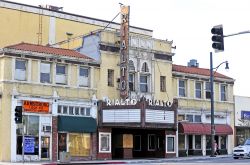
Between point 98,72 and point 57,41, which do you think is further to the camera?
point 57,41

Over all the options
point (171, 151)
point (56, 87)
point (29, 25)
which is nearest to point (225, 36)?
point (56, 87)

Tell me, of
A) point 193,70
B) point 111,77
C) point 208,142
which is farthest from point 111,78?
point 208,142

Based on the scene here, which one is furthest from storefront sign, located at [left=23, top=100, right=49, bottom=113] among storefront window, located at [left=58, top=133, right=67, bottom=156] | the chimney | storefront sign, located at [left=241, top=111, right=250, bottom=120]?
storefront sign, located at [left=241, top=111, right=250, bottom=120]

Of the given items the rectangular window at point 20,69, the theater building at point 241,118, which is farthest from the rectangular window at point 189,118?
the rectangular window at point 20,69

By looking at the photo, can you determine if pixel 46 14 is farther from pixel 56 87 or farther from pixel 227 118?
pixel 227 118

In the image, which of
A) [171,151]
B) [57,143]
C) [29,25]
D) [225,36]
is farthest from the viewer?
[29,25]

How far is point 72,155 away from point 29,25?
17.5 meters

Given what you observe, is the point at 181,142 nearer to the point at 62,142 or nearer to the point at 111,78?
the point at 111,78

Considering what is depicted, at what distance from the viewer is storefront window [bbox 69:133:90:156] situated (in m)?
44.4

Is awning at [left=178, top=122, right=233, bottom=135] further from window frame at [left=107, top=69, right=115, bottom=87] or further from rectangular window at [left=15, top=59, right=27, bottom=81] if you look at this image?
rectangular window at [left=15, top=59, right=27, bottom=81]

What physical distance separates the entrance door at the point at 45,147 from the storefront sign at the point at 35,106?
2136mm

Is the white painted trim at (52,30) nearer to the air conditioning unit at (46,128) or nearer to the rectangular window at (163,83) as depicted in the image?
the rectangular window at (163,83)

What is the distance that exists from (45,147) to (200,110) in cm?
1876

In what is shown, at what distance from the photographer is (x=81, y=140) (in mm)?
45062
